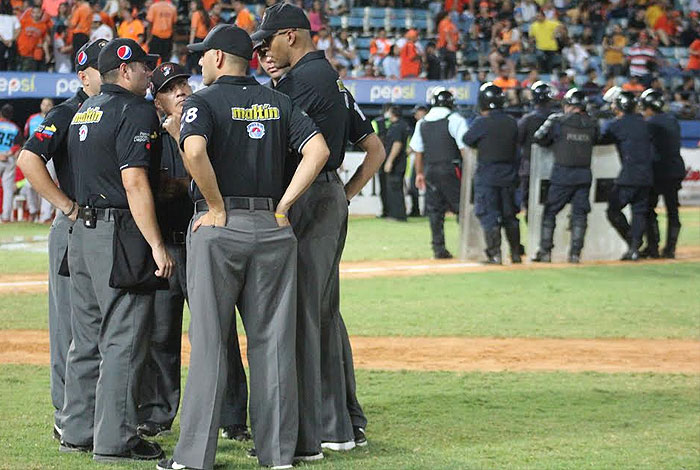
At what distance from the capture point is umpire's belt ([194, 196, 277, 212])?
228 inches

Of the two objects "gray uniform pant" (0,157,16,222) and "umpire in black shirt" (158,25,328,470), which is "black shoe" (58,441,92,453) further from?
"gray uniform pant" (0,157,16,222)

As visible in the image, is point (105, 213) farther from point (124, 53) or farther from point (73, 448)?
point (73, 448)

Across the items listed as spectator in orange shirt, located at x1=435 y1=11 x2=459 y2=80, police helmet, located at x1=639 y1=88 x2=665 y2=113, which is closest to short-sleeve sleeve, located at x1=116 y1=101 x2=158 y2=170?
police helmet, located at x1=639 y1=88 x2=665 y2=113

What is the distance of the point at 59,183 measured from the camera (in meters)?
6.73

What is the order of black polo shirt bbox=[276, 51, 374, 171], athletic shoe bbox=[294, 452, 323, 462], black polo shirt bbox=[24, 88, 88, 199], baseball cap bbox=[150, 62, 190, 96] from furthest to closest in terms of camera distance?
baseball cap bbox=[150, 62, 190, 96] → black polo shirt bbox=[24, 88, 88, 199] → black polo shirt bbox=[276, 51, 374, 171] → athletic shoe bbox=[294, 452, 323, 462]

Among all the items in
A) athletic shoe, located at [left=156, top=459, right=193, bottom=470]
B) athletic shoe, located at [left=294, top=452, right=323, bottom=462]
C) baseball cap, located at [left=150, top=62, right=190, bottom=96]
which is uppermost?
baseball cap, located at [left=150, top=62, right=190, bottom=96]

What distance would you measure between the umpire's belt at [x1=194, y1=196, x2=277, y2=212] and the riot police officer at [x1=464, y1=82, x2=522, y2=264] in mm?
10014

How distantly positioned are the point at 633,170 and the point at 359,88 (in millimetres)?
9763

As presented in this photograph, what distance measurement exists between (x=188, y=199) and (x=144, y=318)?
2.55 ft

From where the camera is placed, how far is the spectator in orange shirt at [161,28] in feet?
77.4

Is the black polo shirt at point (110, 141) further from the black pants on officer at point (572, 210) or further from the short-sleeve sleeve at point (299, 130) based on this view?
the black pants on officer at point (572, 210)

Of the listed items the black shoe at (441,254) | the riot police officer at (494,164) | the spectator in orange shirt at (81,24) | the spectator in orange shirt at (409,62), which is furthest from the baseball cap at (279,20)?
the spectator in orange shirt at (409,62)

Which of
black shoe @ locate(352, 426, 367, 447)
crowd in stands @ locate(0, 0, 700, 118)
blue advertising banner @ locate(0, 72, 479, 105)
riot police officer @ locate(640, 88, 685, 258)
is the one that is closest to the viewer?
black shoe @ locate(352, 426, 367, 447)

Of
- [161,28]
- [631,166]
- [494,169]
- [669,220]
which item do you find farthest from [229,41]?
[161,28]
